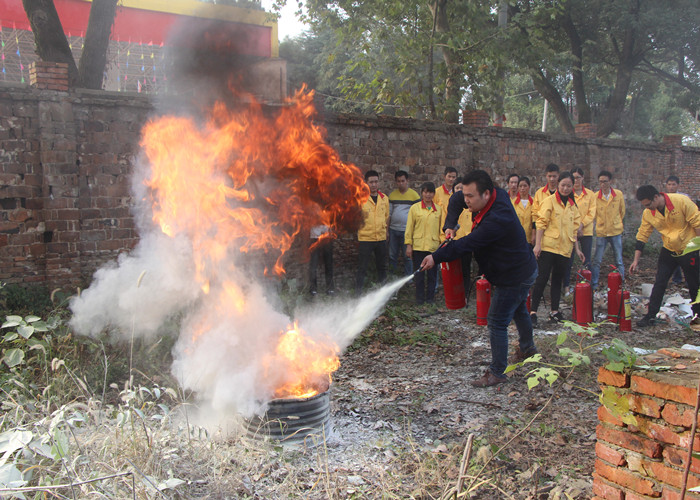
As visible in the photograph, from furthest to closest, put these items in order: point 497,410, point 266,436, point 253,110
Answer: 1. point 253,110
2. point 497,410
3. point 266,436

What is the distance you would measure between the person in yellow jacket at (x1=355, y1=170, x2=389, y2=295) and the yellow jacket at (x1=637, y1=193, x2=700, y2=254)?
4.35 m

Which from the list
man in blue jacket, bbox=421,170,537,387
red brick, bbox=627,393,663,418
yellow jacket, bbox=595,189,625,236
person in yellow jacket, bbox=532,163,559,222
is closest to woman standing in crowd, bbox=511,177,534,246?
person in yellow jacket, bbox=532,163,559,222

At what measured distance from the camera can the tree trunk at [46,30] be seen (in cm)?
911

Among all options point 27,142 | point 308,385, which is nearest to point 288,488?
point 308,385

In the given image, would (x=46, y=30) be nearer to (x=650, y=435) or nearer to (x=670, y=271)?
(x=650, y=435)

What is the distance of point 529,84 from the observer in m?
34.0

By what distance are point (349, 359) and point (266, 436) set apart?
2854 mm

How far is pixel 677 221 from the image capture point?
7.38 meters

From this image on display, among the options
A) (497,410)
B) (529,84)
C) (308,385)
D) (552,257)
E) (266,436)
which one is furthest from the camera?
(529,84)

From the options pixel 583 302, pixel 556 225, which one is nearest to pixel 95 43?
pixel 556 225

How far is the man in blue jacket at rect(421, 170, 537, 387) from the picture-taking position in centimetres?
534

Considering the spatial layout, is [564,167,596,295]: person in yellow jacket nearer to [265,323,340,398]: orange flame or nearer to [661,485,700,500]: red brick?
[265,323,340,398]: orange flame

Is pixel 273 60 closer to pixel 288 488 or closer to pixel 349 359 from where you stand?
pixel 349 359

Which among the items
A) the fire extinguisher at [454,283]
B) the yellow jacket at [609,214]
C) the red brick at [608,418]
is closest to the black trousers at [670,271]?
the yellow jacket at [609,214]
